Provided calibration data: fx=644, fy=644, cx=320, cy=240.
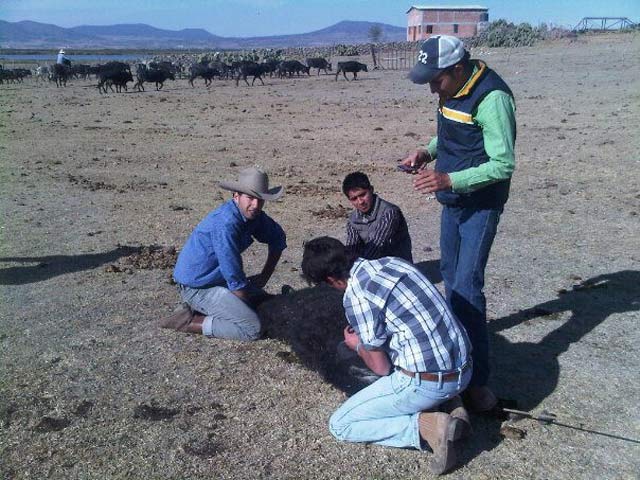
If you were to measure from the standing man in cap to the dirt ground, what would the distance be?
619 millimetres

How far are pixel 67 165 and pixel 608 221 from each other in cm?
859

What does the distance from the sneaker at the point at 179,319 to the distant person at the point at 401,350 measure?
1.75 metres

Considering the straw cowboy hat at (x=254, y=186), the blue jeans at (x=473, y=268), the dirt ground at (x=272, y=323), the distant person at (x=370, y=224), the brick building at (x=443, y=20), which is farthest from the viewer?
the brick building at (x=443, y=20)

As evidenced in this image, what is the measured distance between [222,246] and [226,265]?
14 centimetres

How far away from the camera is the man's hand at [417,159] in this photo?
3.99 metres

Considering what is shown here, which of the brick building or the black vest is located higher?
the brick building

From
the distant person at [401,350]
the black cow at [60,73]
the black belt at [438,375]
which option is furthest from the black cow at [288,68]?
the black belt at [438,375]

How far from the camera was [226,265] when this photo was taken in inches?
172

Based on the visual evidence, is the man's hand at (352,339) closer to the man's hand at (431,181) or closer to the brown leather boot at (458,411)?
the brown leather boot at (458,411)

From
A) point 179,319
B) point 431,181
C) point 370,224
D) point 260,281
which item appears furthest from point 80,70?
point 431,181

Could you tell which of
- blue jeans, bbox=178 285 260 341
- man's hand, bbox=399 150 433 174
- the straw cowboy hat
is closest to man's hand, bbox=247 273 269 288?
blue jeans, bbox=178 285 260 341

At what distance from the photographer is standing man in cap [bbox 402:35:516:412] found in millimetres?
3139

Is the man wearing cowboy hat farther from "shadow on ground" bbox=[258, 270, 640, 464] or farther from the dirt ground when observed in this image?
"shadow on ground" bbox=[258, 270, 640, 464]

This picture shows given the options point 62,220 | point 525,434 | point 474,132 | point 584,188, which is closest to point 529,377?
point 525,434
